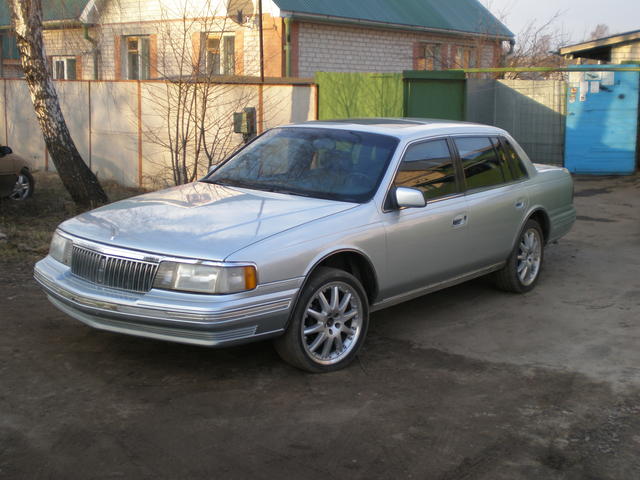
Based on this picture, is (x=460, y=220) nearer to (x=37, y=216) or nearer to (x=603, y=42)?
(x=37, y=216)

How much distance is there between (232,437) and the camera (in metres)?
4.36

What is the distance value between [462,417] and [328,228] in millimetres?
1470

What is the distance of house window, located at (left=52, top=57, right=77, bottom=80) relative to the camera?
26.9 m

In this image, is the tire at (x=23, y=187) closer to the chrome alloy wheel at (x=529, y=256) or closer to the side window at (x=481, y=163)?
the side window at (x=481, y=163)

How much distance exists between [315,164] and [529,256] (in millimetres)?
2515

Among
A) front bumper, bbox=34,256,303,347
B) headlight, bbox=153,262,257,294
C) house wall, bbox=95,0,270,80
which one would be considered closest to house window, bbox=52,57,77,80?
house wall, bbox=95,0,270,80

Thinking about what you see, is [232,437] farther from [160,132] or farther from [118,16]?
[118,16]

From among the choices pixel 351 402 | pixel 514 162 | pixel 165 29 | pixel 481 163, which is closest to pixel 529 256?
pixel 514 162

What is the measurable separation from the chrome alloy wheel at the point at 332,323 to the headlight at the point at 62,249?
162 cm

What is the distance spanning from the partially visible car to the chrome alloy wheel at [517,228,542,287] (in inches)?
299

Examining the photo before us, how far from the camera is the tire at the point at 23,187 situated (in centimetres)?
1305

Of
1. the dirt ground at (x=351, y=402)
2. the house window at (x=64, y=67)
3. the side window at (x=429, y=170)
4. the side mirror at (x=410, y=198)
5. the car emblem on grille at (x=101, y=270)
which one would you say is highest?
the house window at (x=64, y=67)

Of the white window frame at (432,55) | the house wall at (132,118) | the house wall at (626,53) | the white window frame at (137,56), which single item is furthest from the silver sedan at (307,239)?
the white window frame at (432,55)

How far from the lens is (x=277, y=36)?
68.5 ft
